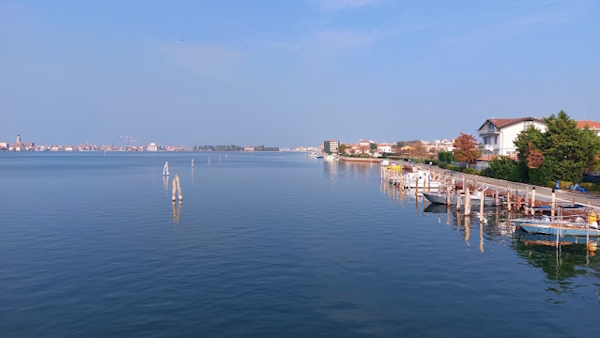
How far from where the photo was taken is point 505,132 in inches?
3583

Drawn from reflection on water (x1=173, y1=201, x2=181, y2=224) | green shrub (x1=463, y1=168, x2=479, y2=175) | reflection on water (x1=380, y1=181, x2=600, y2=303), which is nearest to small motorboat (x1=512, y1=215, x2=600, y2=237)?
reflection on water (x1=380, y1=181, x2=600, y2=303)

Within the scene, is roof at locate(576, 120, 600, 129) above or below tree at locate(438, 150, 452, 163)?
above

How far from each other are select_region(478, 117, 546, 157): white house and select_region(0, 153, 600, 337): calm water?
51.7 metres

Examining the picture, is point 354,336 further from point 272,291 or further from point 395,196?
point 395,196

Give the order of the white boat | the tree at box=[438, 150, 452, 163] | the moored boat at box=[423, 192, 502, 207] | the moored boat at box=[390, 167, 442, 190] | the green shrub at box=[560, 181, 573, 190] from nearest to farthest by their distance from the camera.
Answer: the moored boat at box=[423, 192, 502, 207]
the green shrub at box=[560, 181, 573, 190]
the white boat
the moored boat at box=[390, 167, 442, 190]
the tree at box=[438, 150, 452, 163]

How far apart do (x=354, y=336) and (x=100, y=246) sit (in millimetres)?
22338

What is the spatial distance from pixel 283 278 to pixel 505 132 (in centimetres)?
8167

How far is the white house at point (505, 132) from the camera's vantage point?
3472 inches

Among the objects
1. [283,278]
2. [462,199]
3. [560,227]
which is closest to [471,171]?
Answer: [462,199]

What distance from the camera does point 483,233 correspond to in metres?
38.0

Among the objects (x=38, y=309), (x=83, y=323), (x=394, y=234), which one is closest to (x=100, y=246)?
(x=38, y=309)

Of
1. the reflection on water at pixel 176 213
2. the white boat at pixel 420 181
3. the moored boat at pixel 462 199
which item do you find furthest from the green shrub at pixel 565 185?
the reflection on water at pixel 176 213

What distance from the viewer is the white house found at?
289ft

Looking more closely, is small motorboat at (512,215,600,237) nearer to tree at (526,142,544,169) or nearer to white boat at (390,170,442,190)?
tree at (526,142,544,169)
